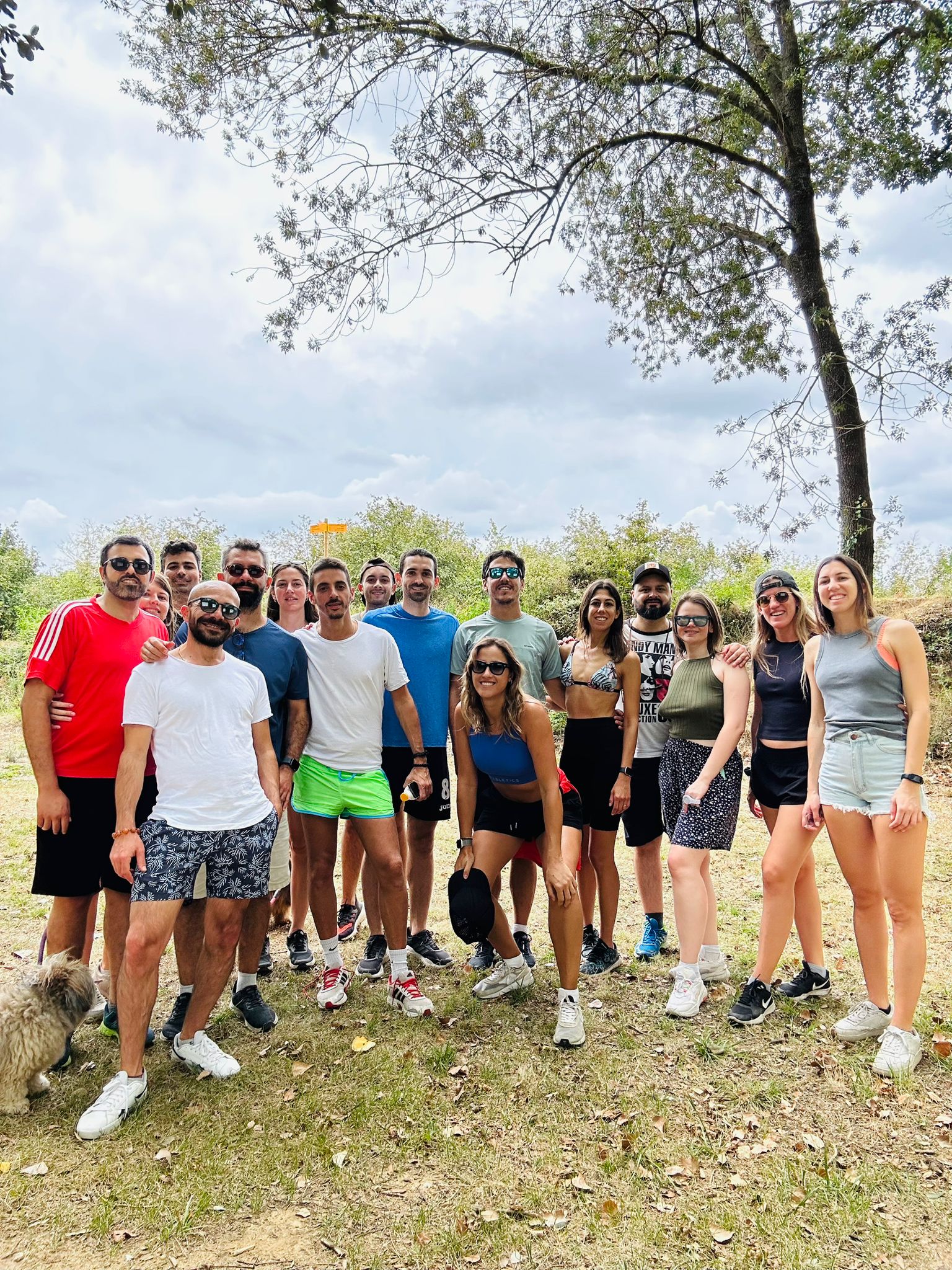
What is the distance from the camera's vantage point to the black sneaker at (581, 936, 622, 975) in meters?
4.64

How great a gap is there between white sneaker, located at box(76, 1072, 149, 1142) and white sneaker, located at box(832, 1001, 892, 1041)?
133 inches

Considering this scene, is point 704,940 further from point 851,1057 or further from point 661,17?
point 661,17

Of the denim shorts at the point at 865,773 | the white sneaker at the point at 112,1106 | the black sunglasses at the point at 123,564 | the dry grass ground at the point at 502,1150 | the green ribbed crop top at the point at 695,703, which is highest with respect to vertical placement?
the black sunglasses at the point at 123,564

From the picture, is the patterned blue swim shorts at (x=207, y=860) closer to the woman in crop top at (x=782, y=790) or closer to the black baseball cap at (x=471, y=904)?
the black baseball cap at (x=471, y=904)

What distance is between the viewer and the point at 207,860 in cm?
349

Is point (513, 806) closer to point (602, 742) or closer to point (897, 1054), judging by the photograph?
point (602, 742)

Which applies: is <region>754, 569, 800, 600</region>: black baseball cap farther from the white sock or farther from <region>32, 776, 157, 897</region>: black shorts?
<region>32, 776, 157, 897</region>: black shorts

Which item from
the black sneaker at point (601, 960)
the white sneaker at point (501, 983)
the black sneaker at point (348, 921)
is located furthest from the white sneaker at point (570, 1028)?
the black sneaker at point (348, 921)

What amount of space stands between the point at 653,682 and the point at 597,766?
66 centimetres

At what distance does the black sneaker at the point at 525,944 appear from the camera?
4.77 metres

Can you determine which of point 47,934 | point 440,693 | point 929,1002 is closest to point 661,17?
point 440,693

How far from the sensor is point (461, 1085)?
3.63 metres

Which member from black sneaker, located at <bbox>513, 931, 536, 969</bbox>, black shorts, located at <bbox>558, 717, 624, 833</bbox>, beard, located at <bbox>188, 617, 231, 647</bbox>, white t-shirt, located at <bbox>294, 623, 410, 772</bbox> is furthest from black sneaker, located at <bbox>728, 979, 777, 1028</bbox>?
beard, located at <bbox>188, 617, 231, 647</bbox>

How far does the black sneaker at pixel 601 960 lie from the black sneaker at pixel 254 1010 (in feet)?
5.94
